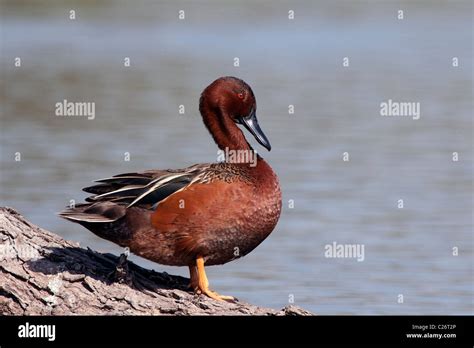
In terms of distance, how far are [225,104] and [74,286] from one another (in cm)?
185

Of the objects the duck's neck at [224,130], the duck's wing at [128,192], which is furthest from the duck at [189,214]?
the duck's neck at [224,130]

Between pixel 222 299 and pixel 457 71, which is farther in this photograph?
pixel 457 71

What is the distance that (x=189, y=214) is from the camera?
746 cm

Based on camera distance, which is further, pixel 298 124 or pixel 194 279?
pixel 298 124

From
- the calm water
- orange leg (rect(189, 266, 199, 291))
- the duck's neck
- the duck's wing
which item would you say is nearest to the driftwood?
orange leg (rect(189, 266, 199, 291))

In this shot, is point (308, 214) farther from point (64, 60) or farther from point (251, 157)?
point (64, 60)

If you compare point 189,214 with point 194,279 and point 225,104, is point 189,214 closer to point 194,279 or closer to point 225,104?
point 194,279

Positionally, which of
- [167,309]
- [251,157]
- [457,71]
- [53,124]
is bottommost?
[167,309]

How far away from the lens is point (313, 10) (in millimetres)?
36812

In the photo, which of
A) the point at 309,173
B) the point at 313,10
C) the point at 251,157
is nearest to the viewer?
the point at 251,157

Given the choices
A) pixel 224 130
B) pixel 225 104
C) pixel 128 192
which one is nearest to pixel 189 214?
pixel 128 192

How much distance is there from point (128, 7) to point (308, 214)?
26916 mm

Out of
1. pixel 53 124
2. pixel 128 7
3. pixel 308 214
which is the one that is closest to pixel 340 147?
pixel 308 214

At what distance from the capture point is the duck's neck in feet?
26.4
